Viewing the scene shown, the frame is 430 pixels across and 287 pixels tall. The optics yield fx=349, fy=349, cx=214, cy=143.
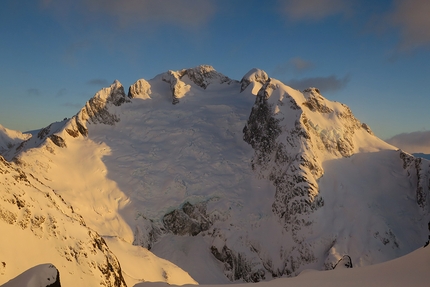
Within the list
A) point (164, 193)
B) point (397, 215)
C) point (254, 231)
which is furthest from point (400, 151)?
point (164, 193)

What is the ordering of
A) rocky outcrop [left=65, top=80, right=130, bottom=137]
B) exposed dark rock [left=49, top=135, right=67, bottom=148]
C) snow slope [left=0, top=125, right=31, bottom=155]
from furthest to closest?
snow slope [left=0, top=125, right=31, bottom=155] → rocky outcrop [left=65, top=80, right=130, bottom=137] → exposed dark rock [left=49, top=135, right=67, bottom=148]

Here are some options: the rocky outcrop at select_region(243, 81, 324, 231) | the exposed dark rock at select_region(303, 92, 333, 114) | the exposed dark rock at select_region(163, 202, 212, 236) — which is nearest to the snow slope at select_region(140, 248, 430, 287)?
the rocky outcrop at select_region(243, 81, 324, 231)

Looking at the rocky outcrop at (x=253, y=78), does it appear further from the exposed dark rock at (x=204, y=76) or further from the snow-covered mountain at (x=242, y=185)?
the snow-covered mountain at (x=242, y=185)

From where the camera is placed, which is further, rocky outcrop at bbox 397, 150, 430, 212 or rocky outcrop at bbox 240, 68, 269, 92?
rocky outcrop at bbox 240, 68, 269, 92

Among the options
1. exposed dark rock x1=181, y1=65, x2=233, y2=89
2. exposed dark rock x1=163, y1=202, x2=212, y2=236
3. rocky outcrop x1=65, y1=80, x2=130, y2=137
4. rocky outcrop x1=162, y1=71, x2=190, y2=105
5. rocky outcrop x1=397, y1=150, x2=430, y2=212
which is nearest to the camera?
rocky outcrop x1=397, y1=150, x2=430, y2=212

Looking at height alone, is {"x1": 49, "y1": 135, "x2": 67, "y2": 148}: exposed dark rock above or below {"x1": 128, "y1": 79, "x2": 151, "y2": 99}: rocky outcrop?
below

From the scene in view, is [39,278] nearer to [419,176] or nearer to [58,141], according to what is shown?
[58,141]

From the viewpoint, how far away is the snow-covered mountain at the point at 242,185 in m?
60.0

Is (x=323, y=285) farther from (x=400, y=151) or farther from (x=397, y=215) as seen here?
(x=400, y=151)

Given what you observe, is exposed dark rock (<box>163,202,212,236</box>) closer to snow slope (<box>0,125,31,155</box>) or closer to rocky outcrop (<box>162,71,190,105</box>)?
rocky outcrop (<box>162,71,190,105</box>)

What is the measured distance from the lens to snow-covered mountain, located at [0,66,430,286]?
6000 cm

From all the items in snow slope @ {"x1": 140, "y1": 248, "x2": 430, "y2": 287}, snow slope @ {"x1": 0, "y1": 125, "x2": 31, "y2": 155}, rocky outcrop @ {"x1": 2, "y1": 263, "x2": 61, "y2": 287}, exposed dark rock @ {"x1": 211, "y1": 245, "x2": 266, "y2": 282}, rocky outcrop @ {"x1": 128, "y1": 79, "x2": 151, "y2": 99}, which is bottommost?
exposed dark rock @ {"x1": 211, "y1": 245, "x2": 266, "y2": 282}

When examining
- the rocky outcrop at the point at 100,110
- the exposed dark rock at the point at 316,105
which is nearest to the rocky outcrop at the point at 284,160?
the exposed dark rock at the point at 316,105

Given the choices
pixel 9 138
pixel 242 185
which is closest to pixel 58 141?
pixel 242 185
